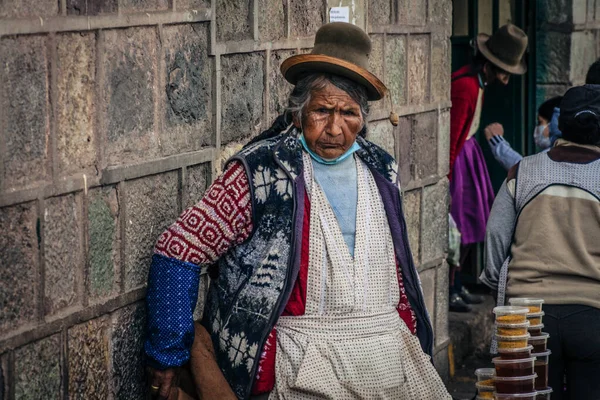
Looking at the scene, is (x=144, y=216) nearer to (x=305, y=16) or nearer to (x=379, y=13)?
(x=305, y=16)

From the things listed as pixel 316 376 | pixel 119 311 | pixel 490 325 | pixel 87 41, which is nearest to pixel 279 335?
pixel 316 376

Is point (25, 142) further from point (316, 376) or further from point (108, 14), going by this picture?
point (316, 376)

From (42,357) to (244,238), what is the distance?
0.71 metres

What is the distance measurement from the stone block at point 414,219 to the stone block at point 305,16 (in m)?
1.30

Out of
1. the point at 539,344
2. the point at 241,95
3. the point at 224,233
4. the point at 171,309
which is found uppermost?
the point at 241,95

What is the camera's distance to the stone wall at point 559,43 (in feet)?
26.7

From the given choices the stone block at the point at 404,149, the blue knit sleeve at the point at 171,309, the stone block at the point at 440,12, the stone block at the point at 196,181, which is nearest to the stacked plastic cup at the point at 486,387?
the blue knit sleeve at the point at 171,309

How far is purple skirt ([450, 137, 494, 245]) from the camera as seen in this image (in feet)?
24.6

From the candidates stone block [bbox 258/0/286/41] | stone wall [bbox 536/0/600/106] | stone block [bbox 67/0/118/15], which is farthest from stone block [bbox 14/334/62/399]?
stone wall [bbox 536/0/600/106]

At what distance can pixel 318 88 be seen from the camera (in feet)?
12.1

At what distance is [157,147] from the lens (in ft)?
12.6

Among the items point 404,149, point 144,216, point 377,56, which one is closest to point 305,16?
point 377,56

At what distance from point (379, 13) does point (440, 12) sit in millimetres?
788

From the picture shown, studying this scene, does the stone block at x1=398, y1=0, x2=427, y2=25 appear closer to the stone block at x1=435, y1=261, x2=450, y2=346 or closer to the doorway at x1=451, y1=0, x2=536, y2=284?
the stone block at x1=435, y1=261, x2=450, y2=346
